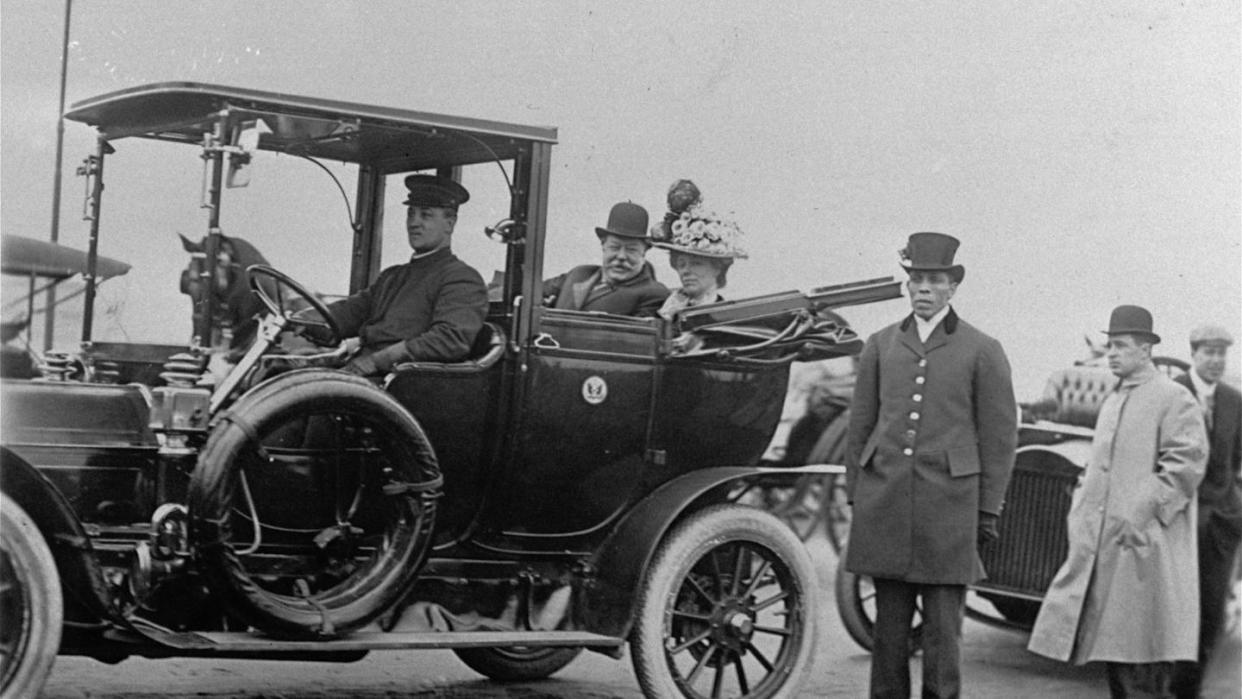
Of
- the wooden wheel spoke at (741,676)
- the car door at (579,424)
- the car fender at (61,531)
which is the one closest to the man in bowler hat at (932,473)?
the wooden wheel spoke at (741,676)

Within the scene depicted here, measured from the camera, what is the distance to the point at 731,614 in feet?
16.6

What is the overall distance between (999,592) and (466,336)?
10.8 ft

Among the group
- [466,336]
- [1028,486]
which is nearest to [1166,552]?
[1028,486]

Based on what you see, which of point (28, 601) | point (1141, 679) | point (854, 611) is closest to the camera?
point (28, 601)

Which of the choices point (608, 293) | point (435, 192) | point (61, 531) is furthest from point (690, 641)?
point (61, 531)

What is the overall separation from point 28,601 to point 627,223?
325cm

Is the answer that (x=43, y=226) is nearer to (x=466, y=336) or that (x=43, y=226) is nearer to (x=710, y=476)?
(x=466, y=336)

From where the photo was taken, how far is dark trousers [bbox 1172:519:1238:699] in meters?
5.61

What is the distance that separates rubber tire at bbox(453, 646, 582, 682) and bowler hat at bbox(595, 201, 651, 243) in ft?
6.04

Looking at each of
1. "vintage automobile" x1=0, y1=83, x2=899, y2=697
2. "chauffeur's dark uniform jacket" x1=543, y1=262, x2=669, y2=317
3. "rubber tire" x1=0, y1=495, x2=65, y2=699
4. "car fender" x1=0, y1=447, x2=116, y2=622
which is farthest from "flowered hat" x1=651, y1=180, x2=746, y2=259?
"rubber tire" x1=0, y1=495, x2=65, y2=699

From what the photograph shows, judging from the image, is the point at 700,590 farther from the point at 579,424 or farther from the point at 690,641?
the point at 579,424

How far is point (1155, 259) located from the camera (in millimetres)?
6238

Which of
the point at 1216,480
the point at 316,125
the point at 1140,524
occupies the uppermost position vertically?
the point at 316,125

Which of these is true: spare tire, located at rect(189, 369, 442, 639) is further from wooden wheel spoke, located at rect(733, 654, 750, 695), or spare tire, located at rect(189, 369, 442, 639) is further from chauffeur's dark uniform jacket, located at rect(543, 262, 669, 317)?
chauffeur's dark uniform jacket, located at rect(543, 262, 669, 317)
